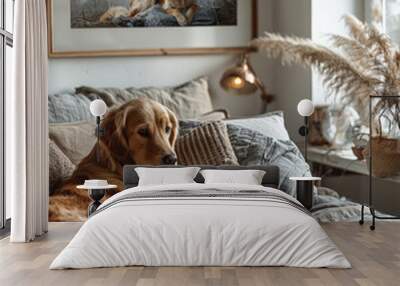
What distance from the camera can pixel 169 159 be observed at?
7.35 meters

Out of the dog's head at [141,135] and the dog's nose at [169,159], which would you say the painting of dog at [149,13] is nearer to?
the dog's head at [141,135]

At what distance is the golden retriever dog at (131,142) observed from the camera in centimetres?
→ 732

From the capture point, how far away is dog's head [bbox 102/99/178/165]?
7402 mm

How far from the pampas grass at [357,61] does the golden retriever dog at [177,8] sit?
1.24 meters

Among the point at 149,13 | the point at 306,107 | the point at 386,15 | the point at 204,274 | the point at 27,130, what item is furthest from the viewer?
the point at 149,13

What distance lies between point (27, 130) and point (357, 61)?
3211mm

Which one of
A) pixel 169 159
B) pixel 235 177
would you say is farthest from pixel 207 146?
pixel 235 177

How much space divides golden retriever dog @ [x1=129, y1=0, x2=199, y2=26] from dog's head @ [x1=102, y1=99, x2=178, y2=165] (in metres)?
1.17

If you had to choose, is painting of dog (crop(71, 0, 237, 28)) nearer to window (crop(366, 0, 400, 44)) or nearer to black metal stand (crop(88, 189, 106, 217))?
window (crop(366, 0, 400, 44))

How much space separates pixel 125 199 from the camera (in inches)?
200

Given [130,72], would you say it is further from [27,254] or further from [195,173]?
[27,254]

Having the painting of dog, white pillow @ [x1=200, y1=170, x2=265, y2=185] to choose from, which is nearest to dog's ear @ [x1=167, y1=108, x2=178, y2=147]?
white pillow @ [x1=200, y1=170, x2=265, y2=185]

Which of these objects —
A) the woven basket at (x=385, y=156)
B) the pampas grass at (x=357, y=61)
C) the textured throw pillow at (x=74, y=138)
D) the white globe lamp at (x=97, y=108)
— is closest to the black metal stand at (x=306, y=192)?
the woven basket at (x=385, y=156)

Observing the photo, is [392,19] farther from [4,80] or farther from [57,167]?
[4,80]
